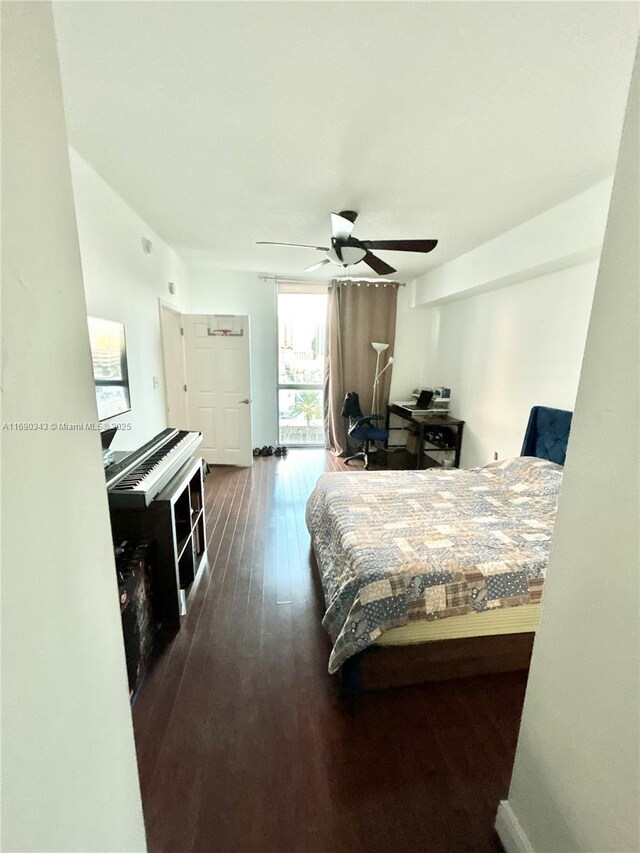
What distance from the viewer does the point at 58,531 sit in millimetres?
590

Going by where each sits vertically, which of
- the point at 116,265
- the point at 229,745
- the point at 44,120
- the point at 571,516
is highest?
the point at 116,265

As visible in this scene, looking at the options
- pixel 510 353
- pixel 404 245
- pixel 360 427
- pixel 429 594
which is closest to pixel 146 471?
pixel 429 594

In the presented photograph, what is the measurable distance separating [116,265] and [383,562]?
8.46 ft

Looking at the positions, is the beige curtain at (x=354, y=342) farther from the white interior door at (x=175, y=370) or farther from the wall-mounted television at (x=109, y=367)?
the wall-mounted television at (x=109, y=367)

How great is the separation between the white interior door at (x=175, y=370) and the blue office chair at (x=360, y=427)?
2137 millimetres

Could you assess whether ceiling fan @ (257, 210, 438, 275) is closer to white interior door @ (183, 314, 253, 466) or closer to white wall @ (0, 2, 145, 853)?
white interior door @ (183, 314, 253, 466)

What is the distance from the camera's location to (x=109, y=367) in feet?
7.34

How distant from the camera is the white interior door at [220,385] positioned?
4273mm

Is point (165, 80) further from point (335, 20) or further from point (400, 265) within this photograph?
point (400, 265)

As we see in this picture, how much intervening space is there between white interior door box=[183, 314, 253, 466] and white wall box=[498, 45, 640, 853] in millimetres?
3970

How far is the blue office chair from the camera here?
4.59 meters

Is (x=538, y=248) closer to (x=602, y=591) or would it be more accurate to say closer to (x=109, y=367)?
(x=602, y=591)

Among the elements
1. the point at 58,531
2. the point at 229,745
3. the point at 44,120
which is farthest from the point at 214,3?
the point at 229,745

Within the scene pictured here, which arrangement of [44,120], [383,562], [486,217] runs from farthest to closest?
[486,217]
[383,562]
[44,120]
